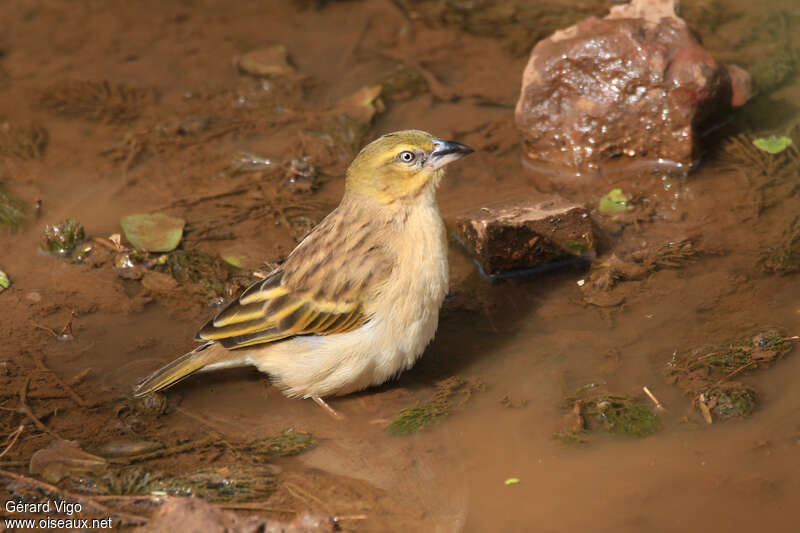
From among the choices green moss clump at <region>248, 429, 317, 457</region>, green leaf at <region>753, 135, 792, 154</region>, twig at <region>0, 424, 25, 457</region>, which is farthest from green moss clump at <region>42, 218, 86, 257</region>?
green leaf at <region>753, 135, 792, 154</region>

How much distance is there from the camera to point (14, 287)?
6.35 m

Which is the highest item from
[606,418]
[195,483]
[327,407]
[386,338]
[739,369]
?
[386,338]

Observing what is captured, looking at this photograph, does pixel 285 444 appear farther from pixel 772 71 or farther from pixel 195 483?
pixel 772 71

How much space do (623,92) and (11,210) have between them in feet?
16.6

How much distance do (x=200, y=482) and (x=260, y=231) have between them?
8.77 ft

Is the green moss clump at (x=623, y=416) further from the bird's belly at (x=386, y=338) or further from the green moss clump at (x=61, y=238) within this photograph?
the green moss clump at (x=61, y=238)

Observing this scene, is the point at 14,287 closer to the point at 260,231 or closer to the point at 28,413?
the point at 28,413

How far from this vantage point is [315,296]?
5.35m

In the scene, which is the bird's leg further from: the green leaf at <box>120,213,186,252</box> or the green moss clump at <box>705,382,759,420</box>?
the green moss clump at <box>705,382,759,420</box>

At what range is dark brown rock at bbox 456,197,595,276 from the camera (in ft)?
20.9

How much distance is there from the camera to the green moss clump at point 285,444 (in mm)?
5066

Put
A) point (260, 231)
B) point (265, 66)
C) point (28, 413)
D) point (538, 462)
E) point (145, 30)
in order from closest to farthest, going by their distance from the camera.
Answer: point (538, 462) < point (28, 413) < point (260, 231) < point (265, 66) < point (145, 30)

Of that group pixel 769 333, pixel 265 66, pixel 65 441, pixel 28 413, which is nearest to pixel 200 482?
pixel 65 441

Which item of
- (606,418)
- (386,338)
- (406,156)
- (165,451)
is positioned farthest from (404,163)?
(165,451)
